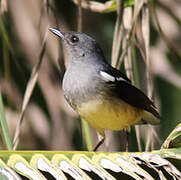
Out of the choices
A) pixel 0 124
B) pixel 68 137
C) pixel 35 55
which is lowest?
pixel 68 137

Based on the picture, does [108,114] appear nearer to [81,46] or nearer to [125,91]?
[125,91]

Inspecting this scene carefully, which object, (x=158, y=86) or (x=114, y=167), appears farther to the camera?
(x=158, y=86)

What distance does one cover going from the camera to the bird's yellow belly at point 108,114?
11.5 feet

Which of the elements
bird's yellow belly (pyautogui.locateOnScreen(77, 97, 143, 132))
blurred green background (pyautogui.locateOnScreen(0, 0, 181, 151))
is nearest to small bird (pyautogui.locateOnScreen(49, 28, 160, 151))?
bird's yellow belly (pyautogui.locateOnScreen(77, 97, 143, 132))

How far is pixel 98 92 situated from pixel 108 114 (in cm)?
19

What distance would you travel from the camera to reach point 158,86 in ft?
19.5

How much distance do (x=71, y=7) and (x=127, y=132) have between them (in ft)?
5.28

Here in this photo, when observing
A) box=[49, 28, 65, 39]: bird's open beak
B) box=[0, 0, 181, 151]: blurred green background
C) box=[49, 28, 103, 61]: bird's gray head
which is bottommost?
box=[0, 0, 181, 151]: blurred green background

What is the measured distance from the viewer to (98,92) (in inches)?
143

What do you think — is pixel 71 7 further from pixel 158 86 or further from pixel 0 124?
pixel 0 124

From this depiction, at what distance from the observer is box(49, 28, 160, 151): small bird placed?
357cm

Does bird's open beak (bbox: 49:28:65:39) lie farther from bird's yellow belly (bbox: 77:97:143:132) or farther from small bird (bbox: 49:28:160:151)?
bird's yellow belly (bbox: 77:97:143:132)

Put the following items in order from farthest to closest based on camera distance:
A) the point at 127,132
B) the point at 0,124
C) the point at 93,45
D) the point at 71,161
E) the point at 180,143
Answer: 1. the point at 127,132
2. the point at 93,45
3. the point at 0,124
4. the point at 180,143
5. the point at 71,161

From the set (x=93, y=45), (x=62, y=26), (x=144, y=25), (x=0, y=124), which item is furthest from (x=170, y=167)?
(x=62, y=26)
